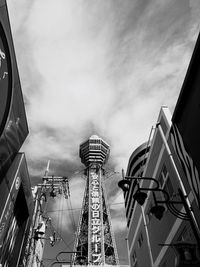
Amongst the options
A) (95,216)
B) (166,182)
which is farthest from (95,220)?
(166,182)

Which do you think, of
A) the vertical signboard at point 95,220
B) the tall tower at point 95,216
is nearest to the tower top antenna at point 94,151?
the tall tower at point 95,216

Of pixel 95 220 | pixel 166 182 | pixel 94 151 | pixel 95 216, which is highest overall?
pixel 94 151

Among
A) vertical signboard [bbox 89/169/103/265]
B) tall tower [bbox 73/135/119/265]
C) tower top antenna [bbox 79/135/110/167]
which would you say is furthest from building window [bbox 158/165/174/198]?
tower top antenna [bbox 79/135/110/167]

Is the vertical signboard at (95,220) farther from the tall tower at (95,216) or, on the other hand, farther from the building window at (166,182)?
the building window at (166,182)

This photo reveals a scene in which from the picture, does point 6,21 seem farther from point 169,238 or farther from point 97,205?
point 97,205

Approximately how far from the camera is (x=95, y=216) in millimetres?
78125

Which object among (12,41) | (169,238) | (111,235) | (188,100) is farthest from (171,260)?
(111,235)

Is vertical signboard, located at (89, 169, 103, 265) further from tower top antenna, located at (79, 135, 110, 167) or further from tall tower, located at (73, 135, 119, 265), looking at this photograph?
tower top antenna, located at (79, 135, 110, 167)

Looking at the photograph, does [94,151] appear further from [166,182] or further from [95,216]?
[166,182]

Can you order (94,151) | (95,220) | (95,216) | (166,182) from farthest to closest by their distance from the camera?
1. (94,151)
2. (95,216)
3. (95,220)
4. (166,182)

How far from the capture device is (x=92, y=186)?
3499 inches

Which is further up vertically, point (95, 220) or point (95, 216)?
point (95, 216)

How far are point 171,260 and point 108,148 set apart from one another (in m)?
94.3

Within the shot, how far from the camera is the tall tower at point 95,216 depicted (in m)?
68.9
